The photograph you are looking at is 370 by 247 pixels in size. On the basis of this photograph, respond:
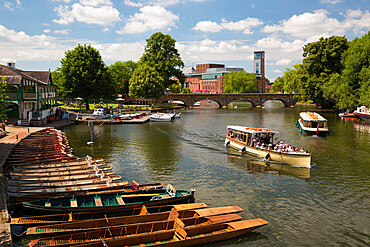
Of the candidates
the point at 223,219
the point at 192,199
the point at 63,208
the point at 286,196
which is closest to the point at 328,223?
the point at 286,196

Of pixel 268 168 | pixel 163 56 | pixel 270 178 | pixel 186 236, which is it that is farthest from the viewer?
pixel 163 56

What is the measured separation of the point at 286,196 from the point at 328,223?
4702 millimetres

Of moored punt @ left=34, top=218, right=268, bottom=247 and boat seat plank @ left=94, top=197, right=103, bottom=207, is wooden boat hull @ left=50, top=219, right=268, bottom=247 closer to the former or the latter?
moored punt @ left=34, top=218, right=268, bottom=247

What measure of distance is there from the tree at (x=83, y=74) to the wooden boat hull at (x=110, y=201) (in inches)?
2529

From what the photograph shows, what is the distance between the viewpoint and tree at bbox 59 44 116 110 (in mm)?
79312

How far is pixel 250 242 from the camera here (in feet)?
57.0

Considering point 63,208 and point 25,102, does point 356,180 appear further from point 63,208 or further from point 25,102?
point 25,102

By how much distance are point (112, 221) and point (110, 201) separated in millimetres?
3194

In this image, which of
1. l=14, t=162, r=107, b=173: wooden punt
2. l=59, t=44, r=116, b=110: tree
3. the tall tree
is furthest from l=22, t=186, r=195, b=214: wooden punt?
the tall tree

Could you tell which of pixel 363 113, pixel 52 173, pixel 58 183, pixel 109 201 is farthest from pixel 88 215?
pixel 363 113

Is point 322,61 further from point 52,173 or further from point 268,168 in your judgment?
point 52,173

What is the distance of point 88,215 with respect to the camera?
18328 mm

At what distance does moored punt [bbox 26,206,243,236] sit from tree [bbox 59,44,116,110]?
67.7m

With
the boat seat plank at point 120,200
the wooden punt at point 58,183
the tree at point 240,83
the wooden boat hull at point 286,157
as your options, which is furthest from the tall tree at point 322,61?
the boat seat plank at point 120,200
